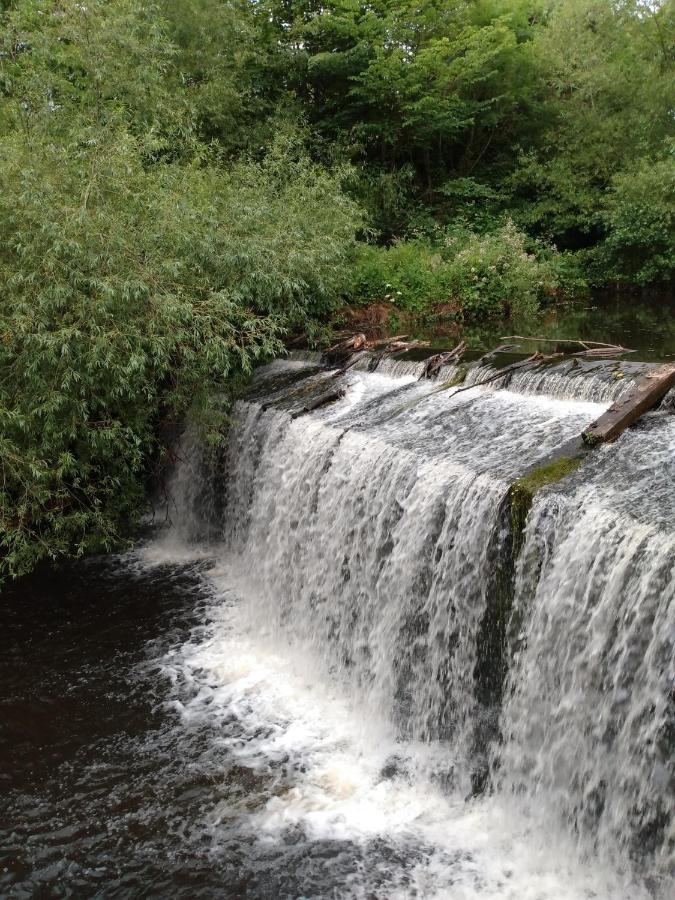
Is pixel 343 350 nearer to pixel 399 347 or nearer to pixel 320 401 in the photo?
pixel 399 347

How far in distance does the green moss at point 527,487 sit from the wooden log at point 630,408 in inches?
12.5

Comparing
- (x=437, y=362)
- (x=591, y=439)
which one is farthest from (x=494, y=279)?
(x=591, y=439)

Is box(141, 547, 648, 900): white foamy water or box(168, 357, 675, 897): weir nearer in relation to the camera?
box(168, 357, 675, 897): weir

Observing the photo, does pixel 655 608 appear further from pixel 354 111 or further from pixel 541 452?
pixel 354 111

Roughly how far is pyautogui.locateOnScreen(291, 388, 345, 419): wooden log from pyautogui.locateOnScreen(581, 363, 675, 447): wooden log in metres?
3.63

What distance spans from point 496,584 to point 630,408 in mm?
1760

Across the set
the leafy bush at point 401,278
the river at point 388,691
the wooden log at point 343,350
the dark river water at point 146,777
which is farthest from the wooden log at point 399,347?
the dark river water at point 146,777

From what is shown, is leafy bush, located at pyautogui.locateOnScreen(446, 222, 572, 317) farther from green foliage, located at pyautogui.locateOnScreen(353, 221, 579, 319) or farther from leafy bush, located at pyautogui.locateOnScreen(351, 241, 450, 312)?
leafy bush, located at pyautogui.locateOnScreen(351, 241, 450, 312)

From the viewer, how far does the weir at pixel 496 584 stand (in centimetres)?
395

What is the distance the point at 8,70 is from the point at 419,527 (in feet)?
40.5

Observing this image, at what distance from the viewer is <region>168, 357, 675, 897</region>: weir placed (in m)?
3.95

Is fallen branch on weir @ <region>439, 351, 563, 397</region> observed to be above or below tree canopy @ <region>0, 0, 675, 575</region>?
below

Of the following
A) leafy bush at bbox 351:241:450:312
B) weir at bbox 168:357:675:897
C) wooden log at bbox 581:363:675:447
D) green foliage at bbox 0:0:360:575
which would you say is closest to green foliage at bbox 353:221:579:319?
leafy bush at bbox 351:241:450:312

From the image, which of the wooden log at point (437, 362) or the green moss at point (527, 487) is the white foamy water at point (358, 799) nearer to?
the green moss at point (527, 487)
